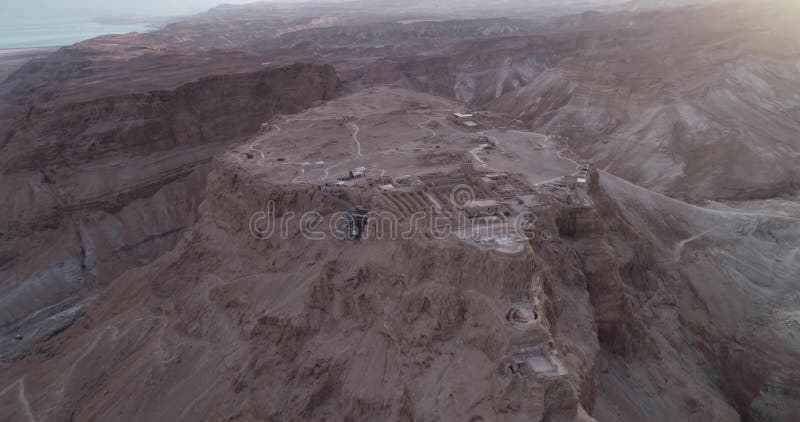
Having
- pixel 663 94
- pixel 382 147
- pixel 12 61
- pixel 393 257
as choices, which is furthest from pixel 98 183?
pixel 12 61

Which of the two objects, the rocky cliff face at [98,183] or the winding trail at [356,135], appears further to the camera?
the rocky cliff face at [98,183]

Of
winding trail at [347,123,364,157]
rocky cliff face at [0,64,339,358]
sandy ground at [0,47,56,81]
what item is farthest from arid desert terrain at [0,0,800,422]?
sandy ground at [0,47,56,81]

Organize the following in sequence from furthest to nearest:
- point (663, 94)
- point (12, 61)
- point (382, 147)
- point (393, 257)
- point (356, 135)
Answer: point (12, 61) < point (663, 94) < point (356, 135) < point (382, 147) < point (393, 257)

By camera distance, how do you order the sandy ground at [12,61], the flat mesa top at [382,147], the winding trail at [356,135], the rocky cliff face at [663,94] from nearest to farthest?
the flat mesa top at [382,147] < the winding trail at [356,135] < the rocky cliff face at [663,94] < the sandy ground at [12,61]

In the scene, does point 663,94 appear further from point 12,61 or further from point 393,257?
point 12,61

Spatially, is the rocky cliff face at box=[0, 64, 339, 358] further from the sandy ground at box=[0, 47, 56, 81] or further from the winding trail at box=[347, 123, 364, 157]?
the sandy ground at box=[0, 47, 56, 81]

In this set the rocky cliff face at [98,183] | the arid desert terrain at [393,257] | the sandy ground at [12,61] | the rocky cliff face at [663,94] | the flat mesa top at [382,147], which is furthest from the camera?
the sandy ground at [12,61]

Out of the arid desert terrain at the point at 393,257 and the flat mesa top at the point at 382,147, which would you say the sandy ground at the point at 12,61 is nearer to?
the arid desert terrain at the point at 393,257

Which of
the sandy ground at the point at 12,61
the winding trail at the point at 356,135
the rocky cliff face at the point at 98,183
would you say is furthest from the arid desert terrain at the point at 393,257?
the sandy ground at the point at 12,61

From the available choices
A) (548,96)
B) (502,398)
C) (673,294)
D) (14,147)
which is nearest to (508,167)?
(673,294)

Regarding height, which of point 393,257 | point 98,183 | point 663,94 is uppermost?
point 393,257
